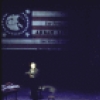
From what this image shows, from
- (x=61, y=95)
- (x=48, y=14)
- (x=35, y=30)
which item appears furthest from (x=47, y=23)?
(x=61, y=95)

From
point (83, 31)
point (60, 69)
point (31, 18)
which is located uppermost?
point (31, 18)

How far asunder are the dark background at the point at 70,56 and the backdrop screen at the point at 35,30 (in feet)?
0.43

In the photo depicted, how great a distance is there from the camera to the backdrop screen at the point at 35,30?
613cm

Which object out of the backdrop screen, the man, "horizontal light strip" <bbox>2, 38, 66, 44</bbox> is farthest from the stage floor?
"horizontal light strip" <bbox>2, 38, 66, 44</bbox>

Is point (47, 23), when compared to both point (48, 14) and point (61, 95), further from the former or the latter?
point (61, 95)

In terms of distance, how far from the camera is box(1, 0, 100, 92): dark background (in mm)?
6059

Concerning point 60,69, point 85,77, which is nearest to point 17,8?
point 60,69

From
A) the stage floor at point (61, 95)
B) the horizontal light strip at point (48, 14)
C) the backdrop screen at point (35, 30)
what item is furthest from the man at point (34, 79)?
the horizontal light strip at point (48, 14)

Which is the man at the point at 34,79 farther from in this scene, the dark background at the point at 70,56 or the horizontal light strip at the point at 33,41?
the horizontal light strip at the point at 33,41

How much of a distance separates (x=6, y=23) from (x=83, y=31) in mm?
2244

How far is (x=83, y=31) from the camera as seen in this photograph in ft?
20.0

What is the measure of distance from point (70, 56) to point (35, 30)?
127 cm

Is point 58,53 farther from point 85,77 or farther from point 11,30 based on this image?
point 11,30

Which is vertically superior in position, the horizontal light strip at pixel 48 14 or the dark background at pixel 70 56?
the horizontal light strip at pixel 48 14
